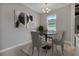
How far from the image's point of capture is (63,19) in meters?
1.73

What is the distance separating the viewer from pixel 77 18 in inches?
64.7

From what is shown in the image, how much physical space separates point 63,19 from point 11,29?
0.92m

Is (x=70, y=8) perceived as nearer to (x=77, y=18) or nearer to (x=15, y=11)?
(x=77, y=18)

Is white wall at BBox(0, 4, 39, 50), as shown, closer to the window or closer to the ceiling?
the ceiling

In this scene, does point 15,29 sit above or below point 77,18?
below

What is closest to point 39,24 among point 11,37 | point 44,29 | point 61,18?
point 44,29

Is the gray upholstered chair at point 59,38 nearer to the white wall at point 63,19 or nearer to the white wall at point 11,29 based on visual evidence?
the white wall at point 63,19

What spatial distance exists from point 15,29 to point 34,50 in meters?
0.49

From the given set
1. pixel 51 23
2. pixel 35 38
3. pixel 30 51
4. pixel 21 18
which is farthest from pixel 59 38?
pixel 21 18

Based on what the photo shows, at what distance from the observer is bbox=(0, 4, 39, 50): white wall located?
163 cm

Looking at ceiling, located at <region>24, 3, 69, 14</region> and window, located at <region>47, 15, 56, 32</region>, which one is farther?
window, located at <region>47, 15, 56, 32</region>

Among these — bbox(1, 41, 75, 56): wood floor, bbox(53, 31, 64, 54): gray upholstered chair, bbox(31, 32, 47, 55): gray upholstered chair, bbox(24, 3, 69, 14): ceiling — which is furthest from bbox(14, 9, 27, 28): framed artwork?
bbox(53, 31, 64, 54): gray upholstered chair

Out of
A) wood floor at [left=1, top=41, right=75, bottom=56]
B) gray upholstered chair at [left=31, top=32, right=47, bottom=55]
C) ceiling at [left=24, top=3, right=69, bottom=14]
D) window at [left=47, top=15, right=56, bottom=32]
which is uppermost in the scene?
ceiling at [left=24, top=3, right=69, bottom=14]

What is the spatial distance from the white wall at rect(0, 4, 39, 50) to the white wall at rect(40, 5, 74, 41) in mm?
144
